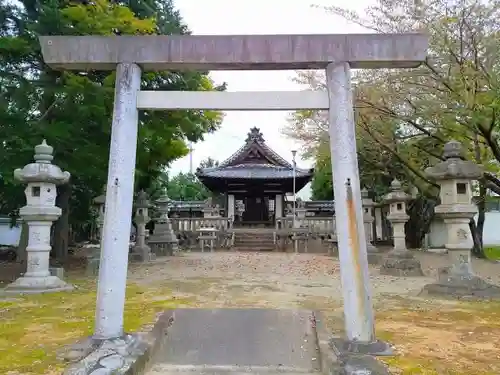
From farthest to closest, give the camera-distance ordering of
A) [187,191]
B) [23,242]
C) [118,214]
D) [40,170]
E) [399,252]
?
1. [187,191]
2. [23,242]
3. [399,252]
4. [40,170]
5. [118,214]

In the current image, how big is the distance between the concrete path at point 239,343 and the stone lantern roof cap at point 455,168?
181 inches

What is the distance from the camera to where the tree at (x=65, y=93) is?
9375mm

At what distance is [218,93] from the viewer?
477 cm

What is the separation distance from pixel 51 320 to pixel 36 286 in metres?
2.80

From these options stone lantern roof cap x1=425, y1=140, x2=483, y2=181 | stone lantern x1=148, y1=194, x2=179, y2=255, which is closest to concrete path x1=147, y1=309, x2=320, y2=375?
stone lantern roof cap x1=425, y1=140, x2=483, y2=181

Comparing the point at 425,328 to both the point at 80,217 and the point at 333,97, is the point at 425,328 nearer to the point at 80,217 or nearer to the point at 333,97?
the point at 333,97

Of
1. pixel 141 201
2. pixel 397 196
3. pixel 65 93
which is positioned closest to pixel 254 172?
pixel 141 201

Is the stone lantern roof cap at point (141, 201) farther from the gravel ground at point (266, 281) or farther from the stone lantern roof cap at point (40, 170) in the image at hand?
the stone lantern roof cap at point (40, 170)

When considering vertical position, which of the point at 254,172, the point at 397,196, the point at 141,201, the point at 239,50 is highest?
the point at 254,172

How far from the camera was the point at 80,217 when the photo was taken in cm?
1839

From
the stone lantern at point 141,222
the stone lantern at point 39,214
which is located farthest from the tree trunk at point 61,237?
the stone lantern at point 39,214

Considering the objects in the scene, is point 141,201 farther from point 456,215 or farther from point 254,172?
point 254,172

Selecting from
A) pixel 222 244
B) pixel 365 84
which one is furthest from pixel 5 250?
pixel 365 84

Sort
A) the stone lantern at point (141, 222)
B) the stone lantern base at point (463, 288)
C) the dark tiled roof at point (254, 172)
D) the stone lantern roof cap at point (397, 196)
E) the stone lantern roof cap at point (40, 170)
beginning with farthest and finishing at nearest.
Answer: the dark tiled roof at point (254, 172) < the stone lantern at point (141, 222) < the stone lantern roof cap at point (397, 196) < the stone lantern roof cap at point (40, 170) < the stone lantern base at point (463, 288)
